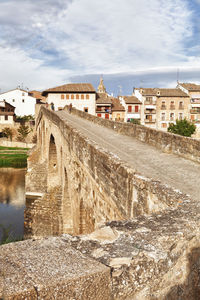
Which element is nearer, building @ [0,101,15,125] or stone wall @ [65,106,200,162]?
stone wall @ [65,106,200,162]

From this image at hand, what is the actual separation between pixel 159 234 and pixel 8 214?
71.2 ft

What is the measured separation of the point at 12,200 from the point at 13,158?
17.4 metres

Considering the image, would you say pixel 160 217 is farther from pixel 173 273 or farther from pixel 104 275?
Result: pixel 104 275

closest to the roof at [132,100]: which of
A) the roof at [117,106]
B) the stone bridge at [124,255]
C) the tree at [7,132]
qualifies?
the roof at [117,106]

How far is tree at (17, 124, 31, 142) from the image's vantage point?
182ft

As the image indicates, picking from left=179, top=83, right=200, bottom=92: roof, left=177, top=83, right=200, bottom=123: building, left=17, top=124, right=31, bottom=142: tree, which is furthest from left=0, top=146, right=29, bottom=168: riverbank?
left=179, top=83, right=200, bottom=92: roof

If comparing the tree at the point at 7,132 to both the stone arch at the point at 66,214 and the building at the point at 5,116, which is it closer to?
the building at the point at 5,116

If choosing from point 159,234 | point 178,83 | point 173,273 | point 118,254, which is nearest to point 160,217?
point 159,234

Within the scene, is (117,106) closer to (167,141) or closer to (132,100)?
(132,100)

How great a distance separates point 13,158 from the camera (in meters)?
41.8

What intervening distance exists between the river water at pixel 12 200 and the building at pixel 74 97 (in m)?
17.1

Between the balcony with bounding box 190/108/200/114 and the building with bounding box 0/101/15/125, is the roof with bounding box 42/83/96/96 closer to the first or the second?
the building with bounding box 0/101/15/125

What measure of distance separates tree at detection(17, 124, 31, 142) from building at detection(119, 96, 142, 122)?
69.0 feet

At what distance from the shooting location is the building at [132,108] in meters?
51.4
